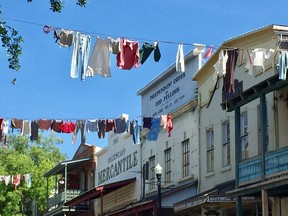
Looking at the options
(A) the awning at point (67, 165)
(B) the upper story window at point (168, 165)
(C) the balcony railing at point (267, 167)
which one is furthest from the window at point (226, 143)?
(A) the awning at point (67, 165)

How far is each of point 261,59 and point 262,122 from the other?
5.64 feet

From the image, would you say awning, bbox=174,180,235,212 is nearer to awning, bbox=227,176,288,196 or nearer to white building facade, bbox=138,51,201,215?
awning, bbox=227,176,288,196

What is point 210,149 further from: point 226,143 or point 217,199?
point 217,199

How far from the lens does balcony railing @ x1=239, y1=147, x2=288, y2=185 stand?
57.2 ft

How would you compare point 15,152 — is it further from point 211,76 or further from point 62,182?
point 211,76

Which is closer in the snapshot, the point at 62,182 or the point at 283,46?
the point at 283,46

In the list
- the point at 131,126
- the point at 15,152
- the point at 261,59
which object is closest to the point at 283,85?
the point at 261,59

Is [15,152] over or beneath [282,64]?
over

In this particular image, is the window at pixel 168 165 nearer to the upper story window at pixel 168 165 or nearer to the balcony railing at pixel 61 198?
the upper story window at pixel 168 165

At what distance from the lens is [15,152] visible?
57.8 meters

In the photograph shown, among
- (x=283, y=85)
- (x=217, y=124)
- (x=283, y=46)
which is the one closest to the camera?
(x=283, y=85)

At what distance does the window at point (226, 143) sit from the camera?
23.4 meters

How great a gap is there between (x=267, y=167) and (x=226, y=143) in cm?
527

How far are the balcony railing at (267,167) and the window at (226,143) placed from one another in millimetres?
3613
